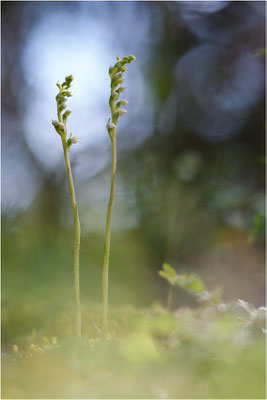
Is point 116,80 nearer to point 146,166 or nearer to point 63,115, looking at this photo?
point 63,115

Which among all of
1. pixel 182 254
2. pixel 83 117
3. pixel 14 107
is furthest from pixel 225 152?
pixel 14 107

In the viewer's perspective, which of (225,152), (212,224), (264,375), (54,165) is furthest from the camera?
(225,152)

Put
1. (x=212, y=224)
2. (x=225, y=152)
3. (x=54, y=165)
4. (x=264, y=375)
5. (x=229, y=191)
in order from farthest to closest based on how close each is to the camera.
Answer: (x=225, y=152), (x=212, y=224), (x=54, y=165), (x=229, y=191), (x=264, y=375)

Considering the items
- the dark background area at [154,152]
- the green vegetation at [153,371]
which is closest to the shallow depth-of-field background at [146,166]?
the dark background area at [154,152]

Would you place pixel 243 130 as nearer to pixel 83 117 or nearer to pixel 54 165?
pixel 83 117

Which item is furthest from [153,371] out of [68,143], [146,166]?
[146,166]

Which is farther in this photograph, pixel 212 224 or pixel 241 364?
pixel 212 224

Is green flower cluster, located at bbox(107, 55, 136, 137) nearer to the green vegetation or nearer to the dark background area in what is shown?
the green vegetation

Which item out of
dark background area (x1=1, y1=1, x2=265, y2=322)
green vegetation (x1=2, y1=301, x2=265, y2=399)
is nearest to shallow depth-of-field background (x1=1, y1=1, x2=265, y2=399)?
dark background area (x1=1, y1=1, x2=265, y2=322)
